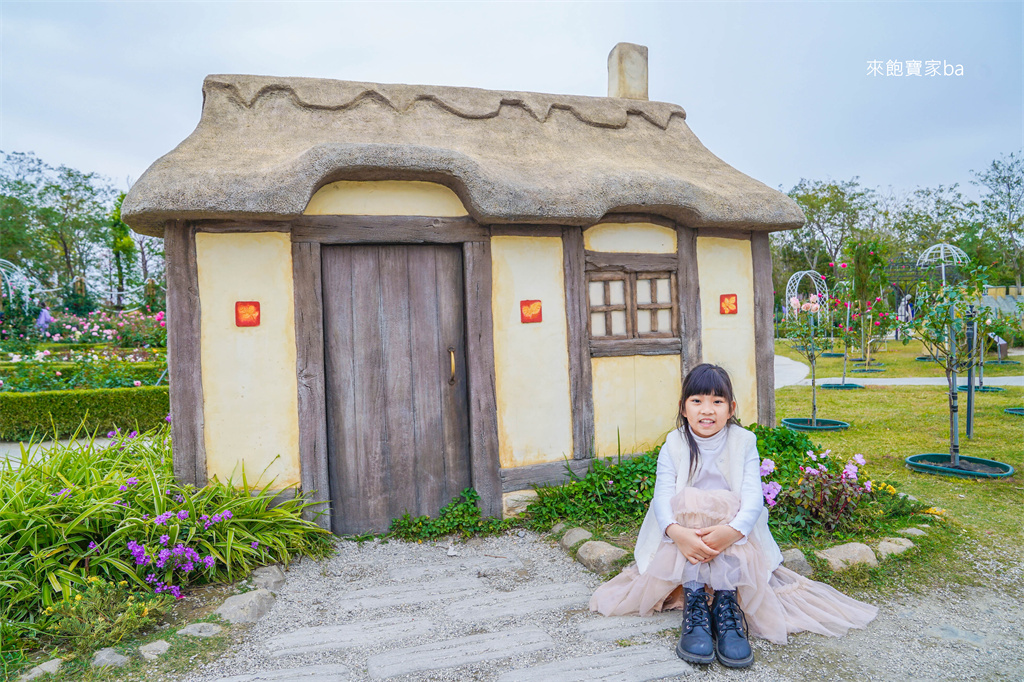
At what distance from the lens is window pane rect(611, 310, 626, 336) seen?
195 inches

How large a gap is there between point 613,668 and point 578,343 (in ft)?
8.25

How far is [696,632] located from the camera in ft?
9.09

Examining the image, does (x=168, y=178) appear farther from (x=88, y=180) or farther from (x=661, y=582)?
(x=88, y=180)

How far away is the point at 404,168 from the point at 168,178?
1435mm

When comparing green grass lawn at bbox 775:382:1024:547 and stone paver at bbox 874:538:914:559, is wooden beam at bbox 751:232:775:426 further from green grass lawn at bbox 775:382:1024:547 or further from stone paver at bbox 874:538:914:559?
stone paver at bbox 874:538:914:559

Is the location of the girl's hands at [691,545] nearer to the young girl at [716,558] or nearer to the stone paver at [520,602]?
the young girl at [716,558]

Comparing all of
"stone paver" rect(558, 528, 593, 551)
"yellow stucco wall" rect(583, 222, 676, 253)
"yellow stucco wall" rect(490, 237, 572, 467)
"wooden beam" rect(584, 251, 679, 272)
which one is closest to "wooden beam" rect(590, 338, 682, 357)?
"yellow stucco wall" rect(490, 237, 572, 467)

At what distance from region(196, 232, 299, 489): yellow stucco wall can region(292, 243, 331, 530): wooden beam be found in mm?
47

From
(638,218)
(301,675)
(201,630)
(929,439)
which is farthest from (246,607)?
(929,439)

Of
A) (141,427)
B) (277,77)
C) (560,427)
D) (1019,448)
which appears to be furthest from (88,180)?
(1019,448)

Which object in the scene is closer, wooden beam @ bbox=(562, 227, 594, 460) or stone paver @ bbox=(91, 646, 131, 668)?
stone paver @ bbox=(91, 646, 131, 668)

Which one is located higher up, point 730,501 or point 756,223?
point 756,223

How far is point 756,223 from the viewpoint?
16.2 feet

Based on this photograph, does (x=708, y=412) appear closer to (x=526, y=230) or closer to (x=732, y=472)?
(x=732, y=472)
